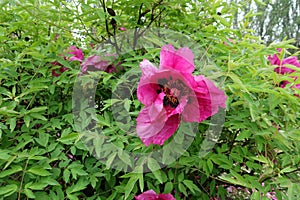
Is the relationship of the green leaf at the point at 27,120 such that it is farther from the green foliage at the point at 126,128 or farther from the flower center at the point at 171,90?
the flower center at the point at 171,90

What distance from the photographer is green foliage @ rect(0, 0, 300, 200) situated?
0.79m

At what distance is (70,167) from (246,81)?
49 cm

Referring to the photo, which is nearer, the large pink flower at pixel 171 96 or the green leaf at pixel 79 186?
the large pink flower at pixel 171 96

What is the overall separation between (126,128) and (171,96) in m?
0.18

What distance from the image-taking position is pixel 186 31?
3.33 feet

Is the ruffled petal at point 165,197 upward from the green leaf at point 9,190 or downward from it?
downward

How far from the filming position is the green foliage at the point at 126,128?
79cm

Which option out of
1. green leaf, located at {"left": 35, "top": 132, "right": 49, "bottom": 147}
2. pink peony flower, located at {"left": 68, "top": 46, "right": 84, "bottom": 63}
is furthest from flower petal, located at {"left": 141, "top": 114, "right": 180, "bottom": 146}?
pink peony flower, located at {"left": 68, "top": 46, "right": 84, "bottom": 63}

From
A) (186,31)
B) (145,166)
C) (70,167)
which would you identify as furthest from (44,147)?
(186,31)

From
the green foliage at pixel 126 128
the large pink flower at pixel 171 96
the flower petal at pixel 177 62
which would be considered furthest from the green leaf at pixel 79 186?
the flower petal at pixel 177 62

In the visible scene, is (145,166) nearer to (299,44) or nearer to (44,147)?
(44,147)

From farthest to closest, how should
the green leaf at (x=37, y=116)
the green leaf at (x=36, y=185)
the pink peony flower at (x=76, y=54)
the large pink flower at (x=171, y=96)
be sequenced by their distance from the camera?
the pink peony flower at (x=76, y=54), the green leaf at (x=37, y=116), the green leaf at (x=36, y=185), the large pink flower at (x=171, y=96)

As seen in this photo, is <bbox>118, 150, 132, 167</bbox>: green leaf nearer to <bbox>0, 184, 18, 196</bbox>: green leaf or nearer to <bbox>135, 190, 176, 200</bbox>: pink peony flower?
<bbox>135, 190, 176, 200</bbox>: pink peony flower

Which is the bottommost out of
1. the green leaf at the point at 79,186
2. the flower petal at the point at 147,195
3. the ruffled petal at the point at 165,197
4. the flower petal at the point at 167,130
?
the ruffled petal at the point at 165,197
